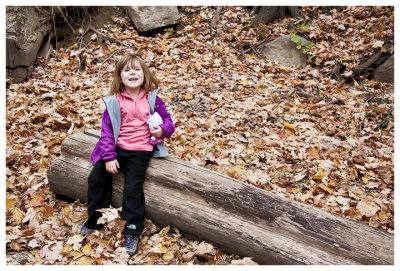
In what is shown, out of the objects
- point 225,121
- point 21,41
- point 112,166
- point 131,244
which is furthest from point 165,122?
point 21,41

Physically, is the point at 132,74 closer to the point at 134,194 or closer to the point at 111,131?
the point at 111,131

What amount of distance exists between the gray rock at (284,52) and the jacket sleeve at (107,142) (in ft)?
18.6

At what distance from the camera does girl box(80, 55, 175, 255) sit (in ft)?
9.47

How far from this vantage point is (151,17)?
837 centimetres

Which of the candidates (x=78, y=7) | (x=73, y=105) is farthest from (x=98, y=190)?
(x=78, y=7)

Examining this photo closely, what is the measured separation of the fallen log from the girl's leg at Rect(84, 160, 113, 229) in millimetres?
122

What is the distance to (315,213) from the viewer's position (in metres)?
2.54

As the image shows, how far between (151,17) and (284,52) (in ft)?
12.6

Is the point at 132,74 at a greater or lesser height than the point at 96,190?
greater

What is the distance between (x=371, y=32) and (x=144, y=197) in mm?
7150

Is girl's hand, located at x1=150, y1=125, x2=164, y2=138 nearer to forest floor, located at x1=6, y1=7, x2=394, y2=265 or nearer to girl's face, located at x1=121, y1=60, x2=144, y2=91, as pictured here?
girl's face, located at x1=121, y1=60, x2=144, y2=91

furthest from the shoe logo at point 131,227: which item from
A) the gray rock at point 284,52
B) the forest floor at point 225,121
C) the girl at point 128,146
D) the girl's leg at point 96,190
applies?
the gray rock at point 284,52
